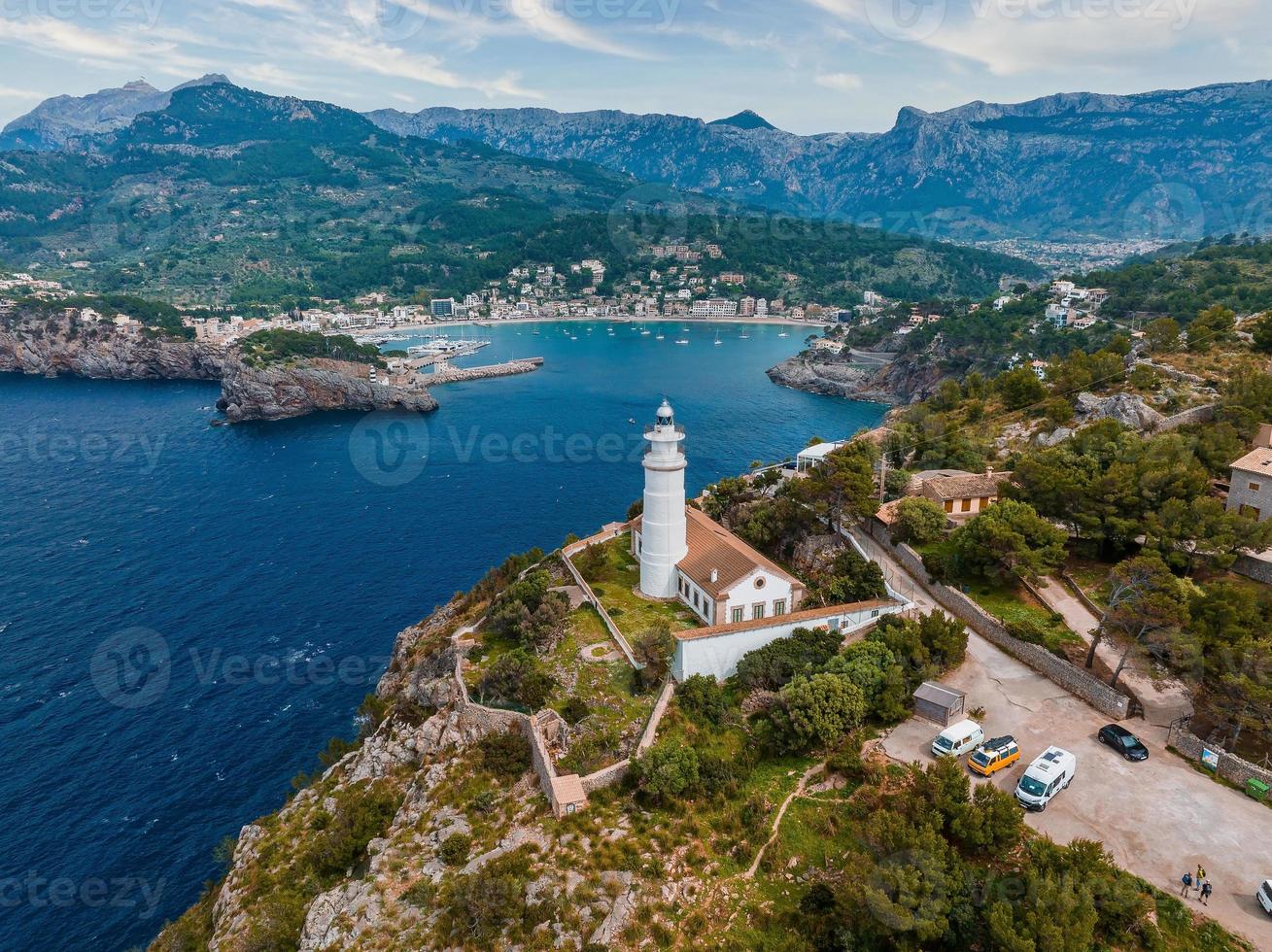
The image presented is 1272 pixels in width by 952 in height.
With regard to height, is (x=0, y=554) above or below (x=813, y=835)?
below

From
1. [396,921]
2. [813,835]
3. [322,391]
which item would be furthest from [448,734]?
[322,391]

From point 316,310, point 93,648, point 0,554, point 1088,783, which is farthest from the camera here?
point 316,310

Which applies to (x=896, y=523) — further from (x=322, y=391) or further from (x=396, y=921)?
(x=322, y=391)

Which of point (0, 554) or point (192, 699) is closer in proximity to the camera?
point (192, 699)

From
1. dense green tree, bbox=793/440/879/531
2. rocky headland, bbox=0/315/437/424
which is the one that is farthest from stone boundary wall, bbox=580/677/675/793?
rocky headland, bbox=0/315/437/424
